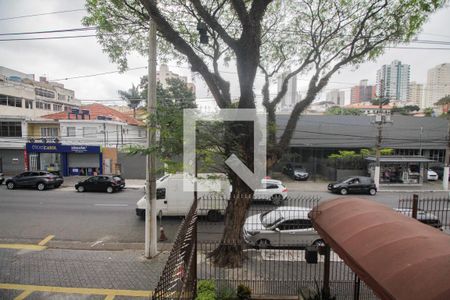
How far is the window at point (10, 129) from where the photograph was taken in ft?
83.8

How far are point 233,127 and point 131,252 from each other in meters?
5.52

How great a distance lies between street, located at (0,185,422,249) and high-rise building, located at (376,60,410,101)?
28.9 feet

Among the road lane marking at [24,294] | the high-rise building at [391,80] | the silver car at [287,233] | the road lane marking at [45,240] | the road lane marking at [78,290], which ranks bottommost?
the road lane marking at [45,240]

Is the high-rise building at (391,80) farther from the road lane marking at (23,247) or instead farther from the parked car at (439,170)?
the road lane marking at (23,247)

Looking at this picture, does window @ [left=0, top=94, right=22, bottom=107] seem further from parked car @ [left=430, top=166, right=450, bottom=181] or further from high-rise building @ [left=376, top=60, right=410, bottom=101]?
parked car @ [left=430, top=166, right=450, bottom=181]

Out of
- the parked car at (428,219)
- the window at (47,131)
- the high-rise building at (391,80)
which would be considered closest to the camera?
the parked car at (428,219)

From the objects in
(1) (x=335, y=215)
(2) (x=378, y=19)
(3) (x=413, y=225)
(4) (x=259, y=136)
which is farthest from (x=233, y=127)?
(2) (x=378, y=19)

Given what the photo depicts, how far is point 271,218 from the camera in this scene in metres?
9.78

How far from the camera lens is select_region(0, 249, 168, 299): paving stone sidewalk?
6.87 m

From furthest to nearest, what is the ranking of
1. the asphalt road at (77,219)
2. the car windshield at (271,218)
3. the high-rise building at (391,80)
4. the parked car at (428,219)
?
the high-rise building at (391,80) < the asphalt road at (77,219) < the parked car at (428,219) < the car windshield at (271,218)

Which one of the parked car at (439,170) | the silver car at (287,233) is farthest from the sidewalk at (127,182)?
the parked car at (439,170)

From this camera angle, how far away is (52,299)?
615cm

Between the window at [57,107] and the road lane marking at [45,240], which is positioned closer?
the road lane marking at [45,240]

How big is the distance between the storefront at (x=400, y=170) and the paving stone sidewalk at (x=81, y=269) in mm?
21229
